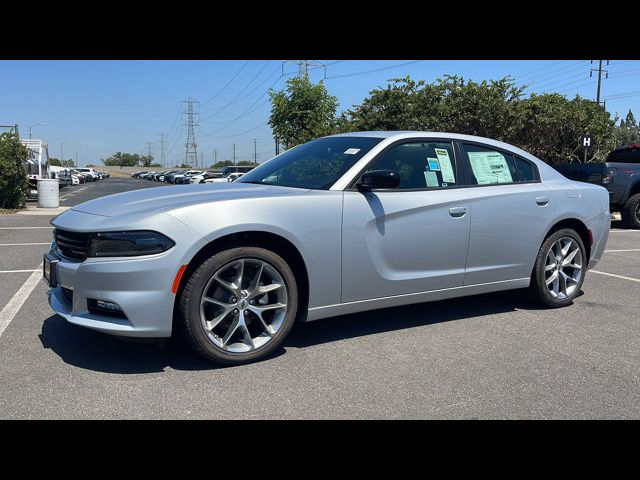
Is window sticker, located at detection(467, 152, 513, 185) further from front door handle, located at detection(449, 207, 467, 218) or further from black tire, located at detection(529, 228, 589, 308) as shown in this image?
black tire, located at detection(529, 228, 589, 308)

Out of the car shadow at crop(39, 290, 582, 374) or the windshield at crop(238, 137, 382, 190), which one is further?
the windshield at crop(238, 137, 382, 190)

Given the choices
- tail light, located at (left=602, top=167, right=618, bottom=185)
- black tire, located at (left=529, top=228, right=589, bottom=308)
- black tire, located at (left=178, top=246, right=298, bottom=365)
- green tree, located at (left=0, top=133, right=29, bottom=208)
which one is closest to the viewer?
black tire, located at (left=178, top=246, right=298, bottom=365)

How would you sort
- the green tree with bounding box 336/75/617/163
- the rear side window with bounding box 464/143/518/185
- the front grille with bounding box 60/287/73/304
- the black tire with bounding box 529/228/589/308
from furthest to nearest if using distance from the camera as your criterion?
the green tree with bounding box 336/75/617/163
the black tire with bounding box 529/228/589/308
the rear side window with bounding box 464/143/518/185
the front grille with bounding box 60/287/73/304

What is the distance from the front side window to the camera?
4434 millimetres

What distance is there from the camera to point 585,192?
545 centimetres

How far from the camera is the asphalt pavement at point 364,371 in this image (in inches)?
121

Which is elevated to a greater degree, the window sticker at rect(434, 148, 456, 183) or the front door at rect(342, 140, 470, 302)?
the window sticker at rect(434, 148, 456, 183)

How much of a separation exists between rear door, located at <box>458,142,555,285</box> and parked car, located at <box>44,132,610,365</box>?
0.04ft

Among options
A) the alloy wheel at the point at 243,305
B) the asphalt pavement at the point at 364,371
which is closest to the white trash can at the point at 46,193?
the asphalt pavement at the point at 364,371

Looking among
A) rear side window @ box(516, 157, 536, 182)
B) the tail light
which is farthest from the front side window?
the tail light

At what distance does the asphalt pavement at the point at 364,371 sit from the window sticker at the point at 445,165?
123 centimetres

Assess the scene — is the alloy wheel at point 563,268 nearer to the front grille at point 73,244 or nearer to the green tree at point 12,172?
the front grille at point 73,244

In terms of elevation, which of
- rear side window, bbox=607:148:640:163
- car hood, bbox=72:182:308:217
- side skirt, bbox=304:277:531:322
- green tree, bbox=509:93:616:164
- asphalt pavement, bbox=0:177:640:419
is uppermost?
green tree, bbox=509:93:616:164
